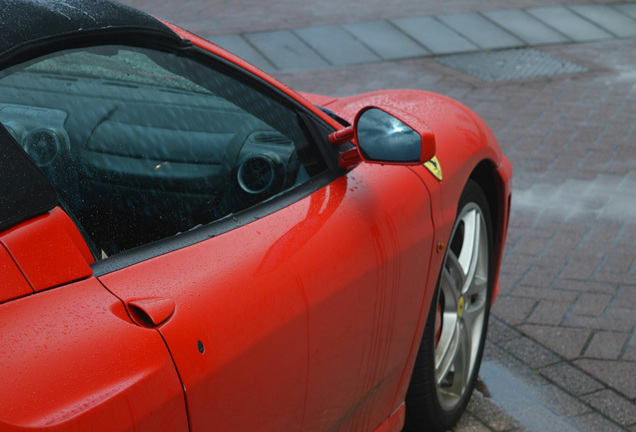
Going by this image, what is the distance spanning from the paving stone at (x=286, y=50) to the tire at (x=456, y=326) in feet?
16.3

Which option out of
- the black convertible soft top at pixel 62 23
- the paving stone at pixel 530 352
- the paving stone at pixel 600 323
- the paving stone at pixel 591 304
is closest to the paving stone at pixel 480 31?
the paving stone at pixel 591 304

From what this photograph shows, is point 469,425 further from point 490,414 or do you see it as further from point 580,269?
point 580,269

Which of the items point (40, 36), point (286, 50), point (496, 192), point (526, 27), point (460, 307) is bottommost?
point (526, 27)

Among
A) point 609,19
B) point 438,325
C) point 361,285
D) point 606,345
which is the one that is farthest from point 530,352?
point 609,19

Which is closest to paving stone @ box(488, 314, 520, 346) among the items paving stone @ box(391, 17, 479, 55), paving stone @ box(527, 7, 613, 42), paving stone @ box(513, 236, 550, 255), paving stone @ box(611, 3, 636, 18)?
paving stone @ box(513, 236, 550, 255)

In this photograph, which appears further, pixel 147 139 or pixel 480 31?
pixel 480 31

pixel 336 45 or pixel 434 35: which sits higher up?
pixel 336 45

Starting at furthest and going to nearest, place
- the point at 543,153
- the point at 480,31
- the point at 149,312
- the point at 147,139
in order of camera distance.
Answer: the point at 480,31 → the point at 543,153 → the point at 147,139 → the point at 149,312

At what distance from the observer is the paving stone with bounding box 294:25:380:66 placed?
322 inches

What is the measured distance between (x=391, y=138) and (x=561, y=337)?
79.1 inches

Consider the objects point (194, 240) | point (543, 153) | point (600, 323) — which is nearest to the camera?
point (194, 240)

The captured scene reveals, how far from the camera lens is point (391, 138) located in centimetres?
227

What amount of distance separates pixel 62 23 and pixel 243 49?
6.66 m

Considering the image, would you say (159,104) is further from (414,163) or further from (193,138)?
(414,163)
